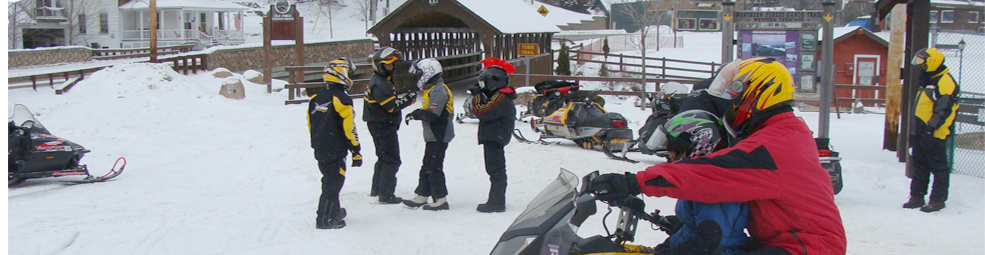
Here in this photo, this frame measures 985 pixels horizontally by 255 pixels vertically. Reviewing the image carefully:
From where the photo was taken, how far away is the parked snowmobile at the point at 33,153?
30.4ft

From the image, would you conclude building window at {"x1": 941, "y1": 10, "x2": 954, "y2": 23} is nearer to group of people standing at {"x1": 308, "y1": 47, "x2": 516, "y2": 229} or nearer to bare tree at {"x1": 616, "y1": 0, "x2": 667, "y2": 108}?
group of people standing at {"x1": 308, "y1": 47, "x2": 516, "y2": 229}

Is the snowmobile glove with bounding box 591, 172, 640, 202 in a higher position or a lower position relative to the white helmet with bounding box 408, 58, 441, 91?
lower

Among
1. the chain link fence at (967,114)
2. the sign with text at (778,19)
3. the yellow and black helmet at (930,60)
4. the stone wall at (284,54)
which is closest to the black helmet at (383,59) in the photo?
the yellow and black helmet at (930,60)

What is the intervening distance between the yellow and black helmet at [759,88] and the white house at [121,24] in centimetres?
4669

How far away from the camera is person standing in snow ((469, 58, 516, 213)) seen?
7.51 meters

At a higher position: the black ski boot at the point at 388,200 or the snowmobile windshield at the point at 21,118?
the snowmobile windshield at the point at 21,118

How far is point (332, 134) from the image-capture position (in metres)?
6.78

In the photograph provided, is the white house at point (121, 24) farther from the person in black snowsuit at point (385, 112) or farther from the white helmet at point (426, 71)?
the white helmet at point (426, 71)

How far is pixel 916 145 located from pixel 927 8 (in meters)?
2.85

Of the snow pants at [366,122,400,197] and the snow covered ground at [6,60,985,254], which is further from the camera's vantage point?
the snow pants at [366,122,400,197]

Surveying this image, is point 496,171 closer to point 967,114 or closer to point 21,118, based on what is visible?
point 21,118

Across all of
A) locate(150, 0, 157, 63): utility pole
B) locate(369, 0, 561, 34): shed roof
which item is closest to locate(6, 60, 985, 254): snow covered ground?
locate(369, 0, 561, 34): shed roof

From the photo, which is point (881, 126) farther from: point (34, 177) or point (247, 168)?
point (34, 177)

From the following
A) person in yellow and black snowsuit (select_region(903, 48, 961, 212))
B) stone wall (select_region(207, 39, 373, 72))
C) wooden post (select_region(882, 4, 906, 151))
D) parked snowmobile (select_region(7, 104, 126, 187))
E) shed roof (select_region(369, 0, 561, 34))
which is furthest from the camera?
stone wall (select_region(207, 39, 373, 72))
